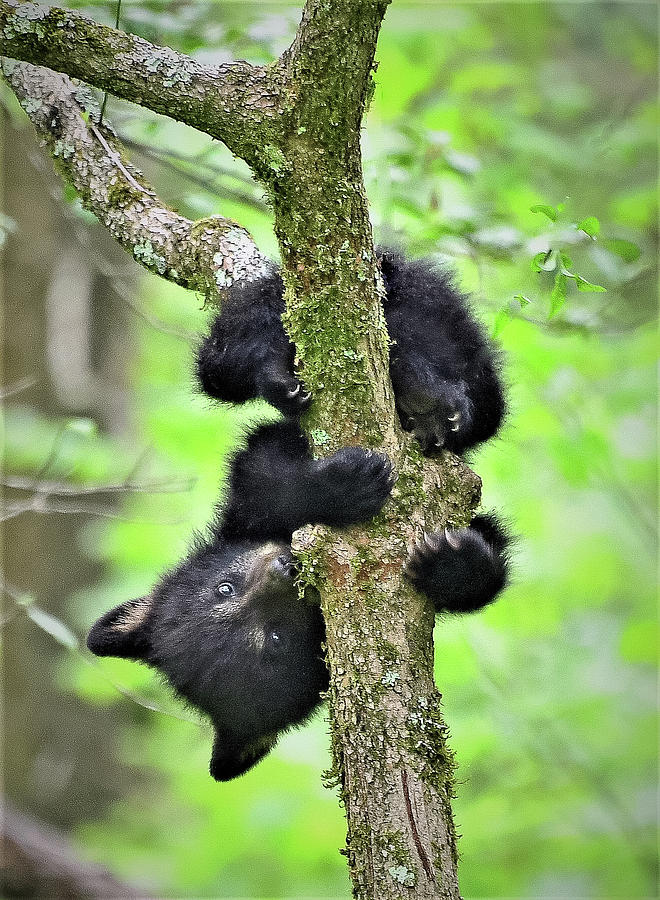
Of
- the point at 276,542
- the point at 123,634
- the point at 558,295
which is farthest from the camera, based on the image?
the point at 123,634

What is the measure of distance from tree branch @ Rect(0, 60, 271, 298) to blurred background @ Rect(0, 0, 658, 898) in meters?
0.85

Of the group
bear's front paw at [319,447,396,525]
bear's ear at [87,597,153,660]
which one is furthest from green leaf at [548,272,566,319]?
bear's ear at [87,597,153,660]

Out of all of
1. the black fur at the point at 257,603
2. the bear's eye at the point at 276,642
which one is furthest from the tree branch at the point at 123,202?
the bear's eye at the point at 276,642

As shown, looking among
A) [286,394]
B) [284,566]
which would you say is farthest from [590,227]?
[284,566]

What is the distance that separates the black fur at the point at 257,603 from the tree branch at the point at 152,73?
82 centimetres

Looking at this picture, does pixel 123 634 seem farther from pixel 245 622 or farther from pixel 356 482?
Answer: pixel 356 482

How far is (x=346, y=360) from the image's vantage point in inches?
83.0

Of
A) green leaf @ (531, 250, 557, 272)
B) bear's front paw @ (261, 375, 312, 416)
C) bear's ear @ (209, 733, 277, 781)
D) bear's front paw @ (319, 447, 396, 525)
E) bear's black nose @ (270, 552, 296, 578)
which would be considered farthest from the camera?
bear's ear @ (209, 733, 277, 781)

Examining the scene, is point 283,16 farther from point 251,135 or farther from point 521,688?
point 521,688

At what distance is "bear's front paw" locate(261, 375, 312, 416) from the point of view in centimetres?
224

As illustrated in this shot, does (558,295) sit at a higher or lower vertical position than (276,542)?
higher

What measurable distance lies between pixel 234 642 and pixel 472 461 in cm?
122

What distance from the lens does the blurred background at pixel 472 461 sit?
4.09 meters

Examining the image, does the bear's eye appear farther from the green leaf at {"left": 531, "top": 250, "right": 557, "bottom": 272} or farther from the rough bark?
the green leaf at {"left": 531, "top": 250, "right": 557, "bottom": 272}
